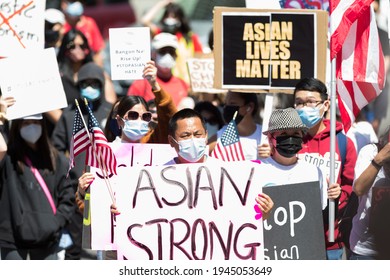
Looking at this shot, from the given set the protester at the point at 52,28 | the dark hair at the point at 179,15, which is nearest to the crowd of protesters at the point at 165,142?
the protester at the point at 52,28

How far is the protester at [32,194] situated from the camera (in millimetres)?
10484

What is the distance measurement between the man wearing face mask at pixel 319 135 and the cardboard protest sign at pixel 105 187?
1.05 m

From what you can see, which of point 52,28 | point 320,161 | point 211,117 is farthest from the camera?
point 52,28

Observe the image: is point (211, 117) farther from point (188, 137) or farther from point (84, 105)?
point (188, 137)

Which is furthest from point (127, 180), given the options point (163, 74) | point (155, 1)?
point (155, 1)

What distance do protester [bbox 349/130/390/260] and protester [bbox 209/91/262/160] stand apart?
1461 millimetres

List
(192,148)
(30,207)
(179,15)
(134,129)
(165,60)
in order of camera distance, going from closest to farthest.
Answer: (192,148) < (134,129) < (30,207) < (165,60) < (179,15)

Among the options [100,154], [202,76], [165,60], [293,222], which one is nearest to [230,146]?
[293,222]

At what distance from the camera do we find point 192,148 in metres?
8.84

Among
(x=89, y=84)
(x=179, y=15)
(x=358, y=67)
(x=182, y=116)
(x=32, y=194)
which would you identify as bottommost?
(x=32, y=194)

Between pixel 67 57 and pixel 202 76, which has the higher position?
pixel 67 57

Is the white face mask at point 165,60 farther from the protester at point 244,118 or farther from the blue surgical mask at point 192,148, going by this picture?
the blue surgical mask at point 192,148

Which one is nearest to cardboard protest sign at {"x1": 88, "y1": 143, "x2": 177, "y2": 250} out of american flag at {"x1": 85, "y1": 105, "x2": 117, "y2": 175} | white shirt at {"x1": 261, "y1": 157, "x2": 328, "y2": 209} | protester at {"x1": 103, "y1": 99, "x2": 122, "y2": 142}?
american flag at {"x1": 85, "y1": 105, "x2": 117, "y2": 175}

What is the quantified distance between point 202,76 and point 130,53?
197 cm
